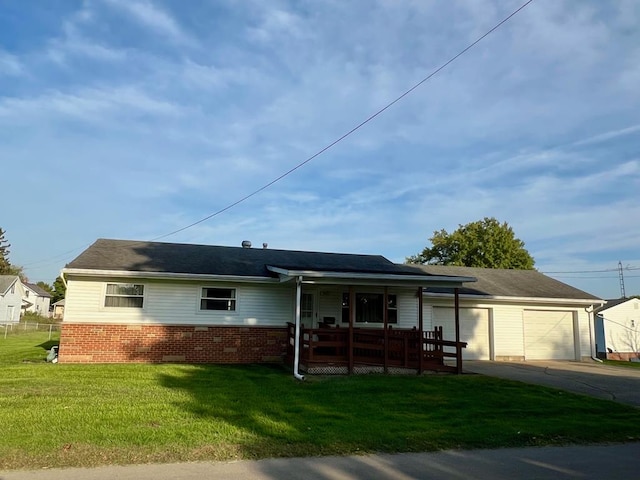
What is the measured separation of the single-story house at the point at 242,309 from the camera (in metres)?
13.4

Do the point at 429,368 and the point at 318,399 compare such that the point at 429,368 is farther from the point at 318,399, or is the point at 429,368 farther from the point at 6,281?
the point at 6,281

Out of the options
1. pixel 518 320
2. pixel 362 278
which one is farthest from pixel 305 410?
pixel 518 320

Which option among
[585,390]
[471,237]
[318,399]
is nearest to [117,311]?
[318,399]

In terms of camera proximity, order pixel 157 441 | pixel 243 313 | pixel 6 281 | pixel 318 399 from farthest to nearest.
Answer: pixel 6 281, pixel 243 313, pixel 318 399, pixel 157 441

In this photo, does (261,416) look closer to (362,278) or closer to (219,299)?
(362,278)

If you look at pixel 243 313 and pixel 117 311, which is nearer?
pixel 117 311

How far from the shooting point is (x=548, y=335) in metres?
19.2

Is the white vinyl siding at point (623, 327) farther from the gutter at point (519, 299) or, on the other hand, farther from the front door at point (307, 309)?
the front door at point (307, 309)

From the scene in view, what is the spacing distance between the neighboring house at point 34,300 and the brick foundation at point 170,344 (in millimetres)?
52556

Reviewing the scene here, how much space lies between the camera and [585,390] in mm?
11352

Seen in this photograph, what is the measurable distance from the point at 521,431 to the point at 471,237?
3621 centimetres

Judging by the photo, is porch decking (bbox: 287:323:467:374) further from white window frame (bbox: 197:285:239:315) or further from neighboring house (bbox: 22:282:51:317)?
neighboring house (bbox: 22:282:51:317)

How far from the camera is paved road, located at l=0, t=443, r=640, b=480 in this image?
5043 millimetres

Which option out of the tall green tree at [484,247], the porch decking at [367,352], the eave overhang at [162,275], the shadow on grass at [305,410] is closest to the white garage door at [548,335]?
the porch decking at [367,352]
